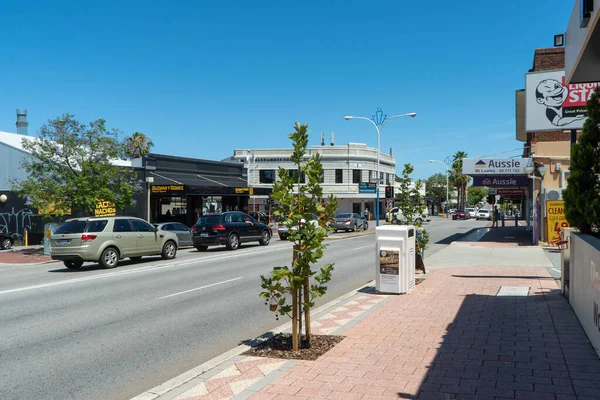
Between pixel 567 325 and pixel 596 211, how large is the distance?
1.76 m

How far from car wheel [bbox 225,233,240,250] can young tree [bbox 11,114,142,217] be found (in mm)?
5174

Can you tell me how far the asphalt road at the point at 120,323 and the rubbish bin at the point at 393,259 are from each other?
124 centimetres

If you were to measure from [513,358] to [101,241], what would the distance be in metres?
14.1

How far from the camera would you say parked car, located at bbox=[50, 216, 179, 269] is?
16.6 m

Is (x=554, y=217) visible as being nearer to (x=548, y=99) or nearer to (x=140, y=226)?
(x=548, y=99)

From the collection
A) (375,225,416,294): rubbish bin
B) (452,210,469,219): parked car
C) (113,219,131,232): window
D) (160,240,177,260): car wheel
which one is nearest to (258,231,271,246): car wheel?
(160,240,177,260): car wheel

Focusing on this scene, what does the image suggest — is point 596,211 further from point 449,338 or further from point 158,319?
point 158,319

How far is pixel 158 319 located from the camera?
29.8 feet

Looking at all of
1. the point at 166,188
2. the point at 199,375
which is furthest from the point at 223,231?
the point at 199,375

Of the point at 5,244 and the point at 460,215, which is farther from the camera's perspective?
the point at 460,215

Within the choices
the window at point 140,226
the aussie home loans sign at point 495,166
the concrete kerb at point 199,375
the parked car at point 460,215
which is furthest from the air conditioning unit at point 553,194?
the parked car at point 460,215

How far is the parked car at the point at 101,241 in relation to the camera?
16.6 meters

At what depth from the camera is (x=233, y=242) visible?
78.8ft

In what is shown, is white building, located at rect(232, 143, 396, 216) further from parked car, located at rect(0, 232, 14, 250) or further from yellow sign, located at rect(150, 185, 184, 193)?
parked car, located at rect(0, 232, 14, 250)
